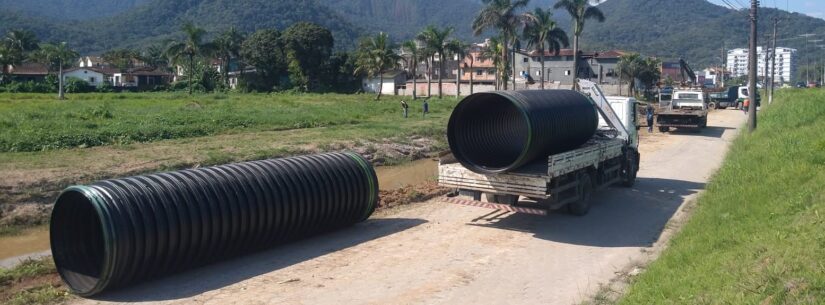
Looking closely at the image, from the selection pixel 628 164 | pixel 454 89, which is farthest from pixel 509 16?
pixel 628 164

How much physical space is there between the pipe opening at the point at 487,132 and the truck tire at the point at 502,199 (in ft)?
1.86

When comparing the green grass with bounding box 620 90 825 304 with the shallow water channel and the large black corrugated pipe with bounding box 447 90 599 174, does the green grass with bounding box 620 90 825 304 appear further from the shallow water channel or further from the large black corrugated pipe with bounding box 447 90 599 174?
the shallow water channel

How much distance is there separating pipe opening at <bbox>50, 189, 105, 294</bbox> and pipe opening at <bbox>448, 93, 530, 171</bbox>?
6.63 meters

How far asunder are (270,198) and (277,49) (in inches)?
3060

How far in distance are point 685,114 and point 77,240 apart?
31057mm

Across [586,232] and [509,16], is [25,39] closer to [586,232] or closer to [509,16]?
[509,16]

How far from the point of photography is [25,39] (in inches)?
4117

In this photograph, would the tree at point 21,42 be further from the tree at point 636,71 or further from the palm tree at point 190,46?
the tree at point 636,71

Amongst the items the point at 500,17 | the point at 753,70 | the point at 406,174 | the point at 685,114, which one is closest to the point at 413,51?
the point at 500,17

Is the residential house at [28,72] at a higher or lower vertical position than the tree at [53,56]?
lower

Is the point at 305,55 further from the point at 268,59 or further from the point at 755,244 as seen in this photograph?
the point at 755,244

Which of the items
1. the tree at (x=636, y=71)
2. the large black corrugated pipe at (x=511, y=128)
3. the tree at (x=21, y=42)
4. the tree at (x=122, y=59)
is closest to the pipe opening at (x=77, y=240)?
the large black corrugated pipe at (x=511, y=128)

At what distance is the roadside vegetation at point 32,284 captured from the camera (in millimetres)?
9883

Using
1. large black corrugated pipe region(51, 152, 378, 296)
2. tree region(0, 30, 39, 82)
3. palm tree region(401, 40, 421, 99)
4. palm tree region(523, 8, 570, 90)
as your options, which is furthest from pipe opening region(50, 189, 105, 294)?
tree region(0, 30, 39, 82)
